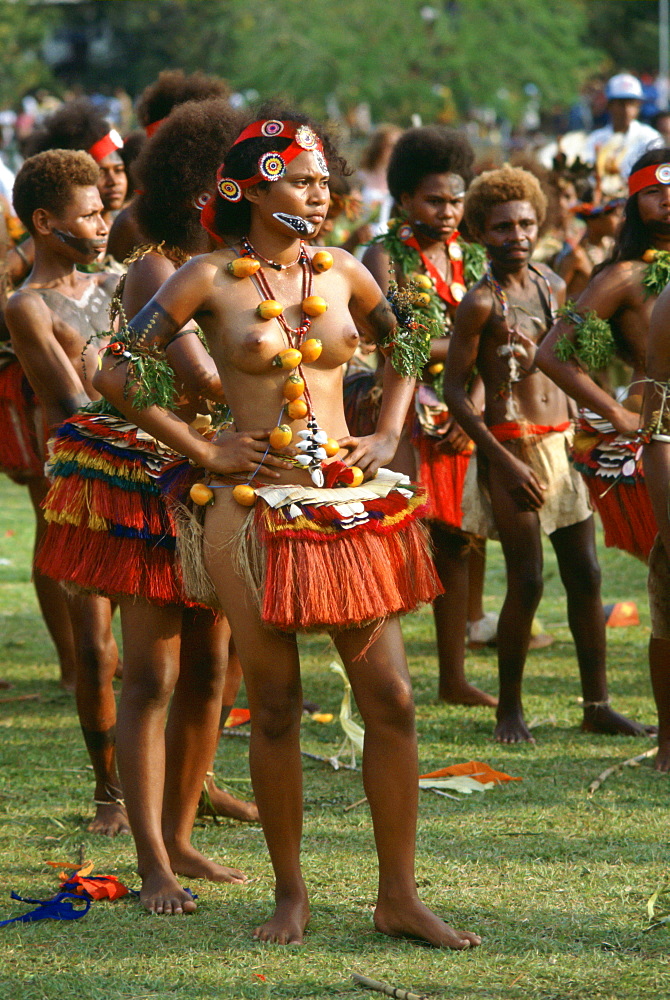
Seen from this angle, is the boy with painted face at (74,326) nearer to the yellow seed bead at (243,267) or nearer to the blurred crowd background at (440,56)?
the yellow seed bead at (243,267)

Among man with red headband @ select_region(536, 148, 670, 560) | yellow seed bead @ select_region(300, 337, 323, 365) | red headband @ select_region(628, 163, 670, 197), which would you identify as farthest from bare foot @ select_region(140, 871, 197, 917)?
red headband @ select_region(628, 163, 670, 197)

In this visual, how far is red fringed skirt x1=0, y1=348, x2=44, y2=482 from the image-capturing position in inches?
246

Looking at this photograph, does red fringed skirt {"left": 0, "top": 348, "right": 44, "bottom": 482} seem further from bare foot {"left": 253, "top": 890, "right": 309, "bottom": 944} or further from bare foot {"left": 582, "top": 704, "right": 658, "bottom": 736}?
bare foot {"left": 253, "top": 890, "right": 309, "bottom": 944}

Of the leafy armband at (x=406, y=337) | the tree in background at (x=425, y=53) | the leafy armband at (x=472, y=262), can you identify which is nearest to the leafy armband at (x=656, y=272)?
the leafy armband at (x=472, y=262)

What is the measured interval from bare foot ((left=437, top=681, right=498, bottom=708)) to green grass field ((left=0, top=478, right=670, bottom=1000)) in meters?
0.09

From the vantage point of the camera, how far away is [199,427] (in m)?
4.16

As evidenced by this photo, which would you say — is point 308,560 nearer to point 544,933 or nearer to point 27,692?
point 544,933

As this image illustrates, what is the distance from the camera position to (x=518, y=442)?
585 centimetres

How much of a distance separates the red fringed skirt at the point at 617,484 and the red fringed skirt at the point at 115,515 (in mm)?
2132

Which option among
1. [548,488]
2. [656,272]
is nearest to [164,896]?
[548,488]

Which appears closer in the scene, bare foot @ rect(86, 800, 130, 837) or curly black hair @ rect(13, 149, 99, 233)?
bare foot @ rect(86, 800, 130, 837)

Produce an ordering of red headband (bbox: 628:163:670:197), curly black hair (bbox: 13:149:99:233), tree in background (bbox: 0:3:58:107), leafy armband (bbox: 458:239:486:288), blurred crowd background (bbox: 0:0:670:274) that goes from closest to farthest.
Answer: curly black hair (bbox: 13:149:99:233) < red headband (bbox: 628:163:670:197) < leafy armband (bbox: 458:239:486:288) < blurred crowd background (bbox: 0:0:670:274) < tree in background (bbox: 0:3:58:107)

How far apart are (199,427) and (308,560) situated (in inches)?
34.5

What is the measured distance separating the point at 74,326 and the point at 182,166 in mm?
974
